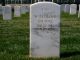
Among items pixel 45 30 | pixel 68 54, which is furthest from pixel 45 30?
pixel 68 54

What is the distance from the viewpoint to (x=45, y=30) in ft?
32.1

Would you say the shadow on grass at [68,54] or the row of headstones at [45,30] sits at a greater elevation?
the row of headstones at [45,30]

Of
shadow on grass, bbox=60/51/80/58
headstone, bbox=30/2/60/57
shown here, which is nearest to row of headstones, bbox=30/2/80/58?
headstone, bbox=30/2/60/57

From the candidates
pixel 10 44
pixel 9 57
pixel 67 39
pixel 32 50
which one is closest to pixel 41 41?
pixel 32 50

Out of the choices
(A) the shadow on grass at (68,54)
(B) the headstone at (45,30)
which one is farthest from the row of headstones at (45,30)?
(A) the shadow on grass at (68,54)

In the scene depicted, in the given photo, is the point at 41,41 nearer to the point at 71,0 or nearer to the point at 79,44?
the point at 79,44

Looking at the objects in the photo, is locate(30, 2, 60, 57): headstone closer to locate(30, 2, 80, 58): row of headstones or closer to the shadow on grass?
→ locate(30, 2, 80, 58): row of headstones

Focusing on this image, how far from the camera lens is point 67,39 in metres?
13.4

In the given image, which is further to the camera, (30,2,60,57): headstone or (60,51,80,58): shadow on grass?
(60,51,80,58): shadow on grass

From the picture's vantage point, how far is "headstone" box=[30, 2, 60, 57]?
9742 mm

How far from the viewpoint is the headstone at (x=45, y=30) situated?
32.0ft

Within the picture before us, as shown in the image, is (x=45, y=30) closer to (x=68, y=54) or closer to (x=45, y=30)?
(x=45, y=30)

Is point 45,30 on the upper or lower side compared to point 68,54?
upper

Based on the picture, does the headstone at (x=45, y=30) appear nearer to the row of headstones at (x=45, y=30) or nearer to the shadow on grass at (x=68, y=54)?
the row of headstones at (x=45, y=30)
